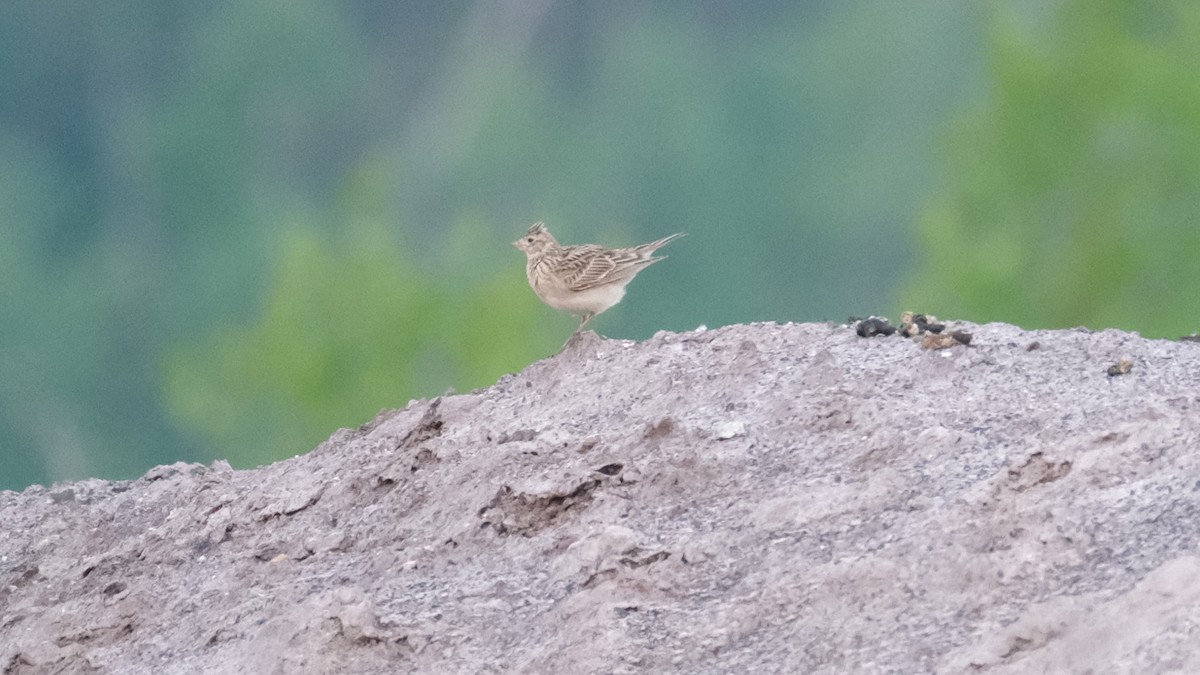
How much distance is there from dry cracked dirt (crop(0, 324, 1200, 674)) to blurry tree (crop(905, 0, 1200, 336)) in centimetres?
1112

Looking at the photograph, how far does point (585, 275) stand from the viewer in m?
7.94

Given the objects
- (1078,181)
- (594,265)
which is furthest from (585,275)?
(1078,181)

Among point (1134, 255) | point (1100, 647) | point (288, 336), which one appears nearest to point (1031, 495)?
point (1100, 647)

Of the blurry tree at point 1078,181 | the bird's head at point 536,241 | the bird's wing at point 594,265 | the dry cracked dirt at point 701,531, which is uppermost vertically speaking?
the blurry tree at point 1078,181

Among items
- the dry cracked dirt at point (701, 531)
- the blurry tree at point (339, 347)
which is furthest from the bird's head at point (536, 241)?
the blurry tree at point (339, 347)

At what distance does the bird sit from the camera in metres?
7.93

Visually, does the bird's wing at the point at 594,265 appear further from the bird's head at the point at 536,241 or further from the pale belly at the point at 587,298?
the bird's head at the point at 536,241

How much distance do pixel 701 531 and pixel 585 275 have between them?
8.09 feet

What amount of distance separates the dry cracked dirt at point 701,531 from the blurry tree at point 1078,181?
11.1 m

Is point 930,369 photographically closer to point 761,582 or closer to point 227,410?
point 761,582

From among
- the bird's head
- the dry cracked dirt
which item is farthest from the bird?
the dry cracked dirt

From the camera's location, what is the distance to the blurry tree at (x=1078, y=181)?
1786cm

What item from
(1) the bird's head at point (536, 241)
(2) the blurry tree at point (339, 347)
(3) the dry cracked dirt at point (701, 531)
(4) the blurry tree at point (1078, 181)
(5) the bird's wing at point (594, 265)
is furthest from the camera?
(2) the blurry tree at point (339, 347)

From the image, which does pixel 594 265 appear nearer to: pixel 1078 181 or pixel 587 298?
pixel 587 298
